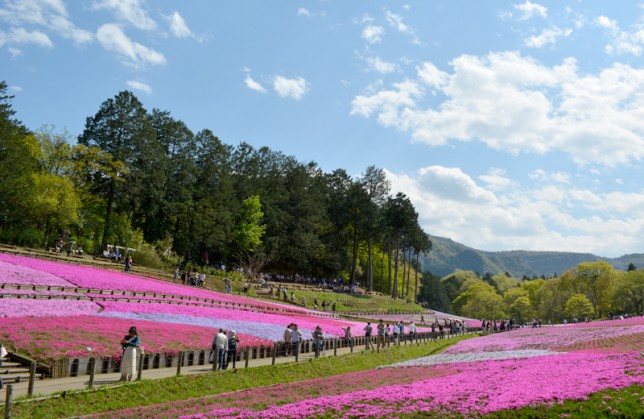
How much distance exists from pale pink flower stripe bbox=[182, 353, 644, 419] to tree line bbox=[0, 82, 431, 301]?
45.7 m

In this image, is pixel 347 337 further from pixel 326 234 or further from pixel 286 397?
pixel 326 234

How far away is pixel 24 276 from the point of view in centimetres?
3256

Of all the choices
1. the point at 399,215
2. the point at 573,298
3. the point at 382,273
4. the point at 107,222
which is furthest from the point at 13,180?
the point at 573,298

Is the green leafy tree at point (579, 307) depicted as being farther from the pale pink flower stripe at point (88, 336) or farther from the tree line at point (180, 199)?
the pale pink flower stripe at point (88, 336)

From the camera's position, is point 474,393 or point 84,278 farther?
point 84,278

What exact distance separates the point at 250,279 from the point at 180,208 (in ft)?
48.9

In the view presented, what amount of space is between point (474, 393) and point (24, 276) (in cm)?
2938

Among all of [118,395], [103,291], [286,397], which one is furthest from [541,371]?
[103,291]

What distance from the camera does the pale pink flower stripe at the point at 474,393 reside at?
14.0m

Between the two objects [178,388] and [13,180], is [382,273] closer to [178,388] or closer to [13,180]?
[13,180]

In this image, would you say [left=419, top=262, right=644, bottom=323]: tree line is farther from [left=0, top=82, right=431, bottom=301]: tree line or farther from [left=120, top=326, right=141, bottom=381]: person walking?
[left=120, top=326, right=141, bottom=381]: person walking

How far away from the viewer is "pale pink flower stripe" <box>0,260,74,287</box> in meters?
31.5

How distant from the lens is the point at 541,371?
1944 cm

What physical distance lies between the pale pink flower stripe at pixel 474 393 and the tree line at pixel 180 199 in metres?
45.7
